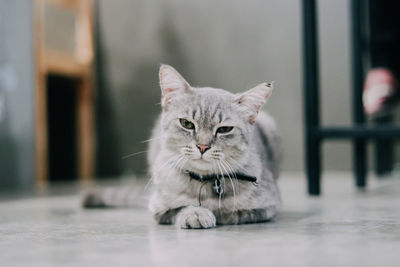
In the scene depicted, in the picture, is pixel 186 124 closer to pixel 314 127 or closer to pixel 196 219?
pixel 196 219

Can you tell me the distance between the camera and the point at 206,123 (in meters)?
1.23

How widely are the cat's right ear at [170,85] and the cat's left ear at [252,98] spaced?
0.14 metres

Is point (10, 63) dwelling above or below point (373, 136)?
above

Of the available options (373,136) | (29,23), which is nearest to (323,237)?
(373,136)

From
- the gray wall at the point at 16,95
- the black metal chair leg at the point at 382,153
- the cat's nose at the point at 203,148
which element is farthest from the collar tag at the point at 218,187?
the gray wall at the point at 16,95

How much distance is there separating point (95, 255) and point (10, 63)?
260 centimetres

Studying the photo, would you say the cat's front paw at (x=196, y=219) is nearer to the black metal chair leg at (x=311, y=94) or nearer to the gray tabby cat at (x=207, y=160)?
the gray tabby cat at (x=207, y=160)

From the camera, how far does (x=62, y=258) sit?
0.88 m

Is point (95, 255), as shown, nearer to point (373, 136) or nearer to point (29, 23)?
point (373, 136)

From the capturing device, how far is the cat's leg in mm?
1286

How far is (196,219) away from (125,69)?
120 inches

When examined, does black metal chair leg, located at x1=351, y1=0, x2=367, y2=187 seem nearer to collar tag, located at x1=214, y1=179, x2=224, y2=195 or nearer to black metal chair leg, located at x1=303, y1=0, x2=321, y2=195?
black metal chair leg, located at x1=303, y1=0, x2=321, y2=195

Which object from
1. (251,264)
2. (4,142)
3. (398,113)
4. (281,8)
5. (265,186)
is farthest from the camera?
(281,8)

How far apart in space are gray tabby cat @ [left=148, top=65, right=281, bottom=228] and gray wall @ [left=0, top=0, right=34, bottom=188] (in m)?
2.04
